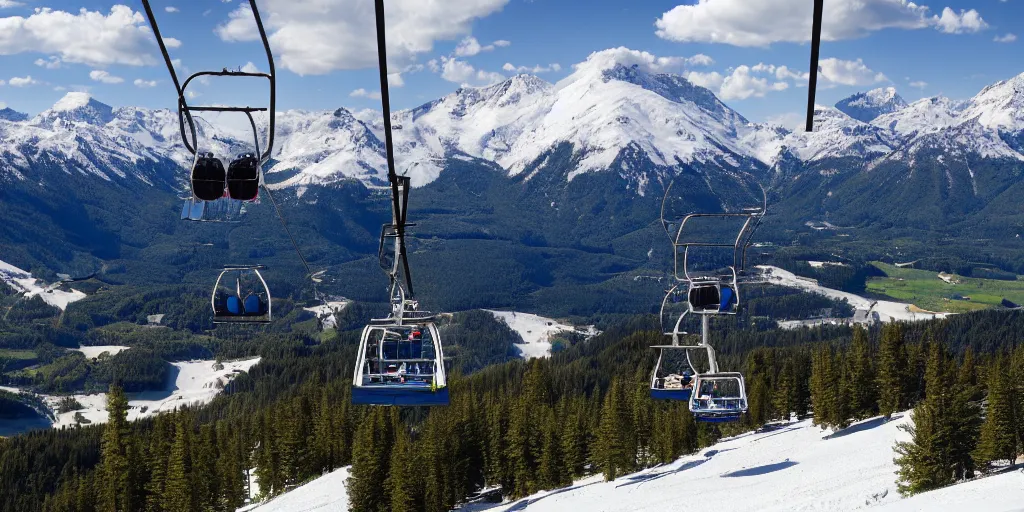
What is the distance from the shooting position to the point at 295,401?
373 ft

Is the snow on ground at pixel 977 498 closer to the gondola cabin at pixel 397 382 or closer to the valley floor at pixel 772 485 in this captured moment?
the valley floor at pixel 772 485

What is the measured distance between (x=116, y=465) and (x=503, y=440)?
→ 3526 centimetres

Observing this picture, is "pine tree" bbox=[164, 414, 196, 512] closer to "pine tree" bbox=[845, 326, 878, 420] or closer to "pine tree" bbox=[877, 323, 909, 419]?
"pine tree" bbox=[845, 326, 878, 420]

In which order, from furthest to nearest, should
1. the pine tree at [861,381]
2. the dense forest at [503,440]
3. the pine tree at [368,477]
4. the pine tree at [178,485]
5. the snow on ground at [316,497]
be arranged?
1. the pine tree at [861,381]
2. the snow on ground at [316,497]
3. the pine tree at [368,477]
4. the pine tree at [178,485]
5. the dense forest at [503,440]

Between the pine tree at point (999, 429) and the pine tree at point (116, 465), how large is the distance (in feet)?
220

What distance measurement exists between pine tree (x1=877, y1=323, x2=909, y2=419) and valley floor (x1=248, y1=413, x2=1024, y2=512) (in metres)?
1.82

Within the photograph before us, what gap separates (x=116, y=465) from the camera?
85250mm

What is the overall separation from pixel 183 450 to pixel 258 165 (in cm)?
6958

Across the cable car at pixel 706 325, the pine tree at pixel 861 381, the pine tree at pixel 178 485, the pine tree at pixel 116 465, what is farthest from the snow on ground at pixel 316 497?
the pine tree at pixel 861 381

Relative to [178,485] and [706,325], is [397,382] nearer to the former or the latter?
[706,325]

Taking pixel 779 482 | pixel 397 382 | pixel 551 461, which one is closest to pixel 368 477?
pixel 551 461

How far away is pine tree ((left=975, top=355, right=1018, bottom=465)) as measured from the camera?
65.7 meters

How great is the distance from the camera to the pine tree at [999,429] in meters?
65.7

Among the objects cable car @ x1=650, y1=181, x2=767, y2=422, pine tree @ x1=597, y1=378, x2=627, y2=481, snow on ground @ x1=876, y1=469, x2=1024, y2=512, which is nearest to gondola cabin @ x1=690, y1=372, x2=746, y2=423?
cable car @ x1=650, y1=181, x2=767, y2=422
